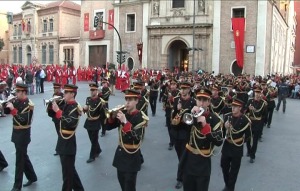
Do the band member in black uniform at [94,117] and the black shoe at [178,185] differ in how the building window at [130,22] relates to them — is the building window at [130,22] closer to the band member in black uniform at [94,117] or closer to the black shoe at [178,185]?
the band member in black uniform at [94,117]

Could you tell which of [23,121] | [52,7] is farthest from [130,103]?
[52,7]

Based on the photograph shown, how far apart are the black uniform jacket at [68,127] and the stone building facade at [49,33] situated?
41660 mm

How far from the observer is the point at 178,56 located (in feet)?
129

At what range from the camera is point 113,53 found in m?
41.6

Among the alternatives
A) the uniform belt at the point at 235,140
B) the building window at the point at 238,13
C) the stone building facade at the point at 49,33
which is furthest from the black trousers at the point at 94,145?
the stone building facade at the point at 49,33

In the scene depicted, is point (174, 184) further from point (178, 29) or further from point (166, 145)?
point (178, 29)

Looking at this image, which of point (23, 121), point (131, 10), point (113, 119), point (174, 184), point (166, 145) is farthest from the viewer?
point (131, 10)

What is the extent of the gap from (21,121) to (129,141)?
8.54 ft

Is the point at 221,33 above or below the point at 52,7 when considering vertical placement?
below

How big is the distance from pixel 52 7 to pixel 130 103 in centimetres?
4918

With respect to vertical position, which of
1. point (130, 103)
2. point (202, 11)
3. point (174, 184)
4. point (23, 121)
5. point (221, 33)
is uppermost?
point (202, 11)

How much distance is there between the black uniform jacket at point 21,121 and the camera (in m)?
6.93

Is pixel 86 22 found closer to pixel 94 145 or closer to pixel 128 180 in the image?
pixel 94 145

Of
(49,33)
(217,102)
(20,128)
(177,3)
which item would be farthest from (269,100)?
(49,33)
